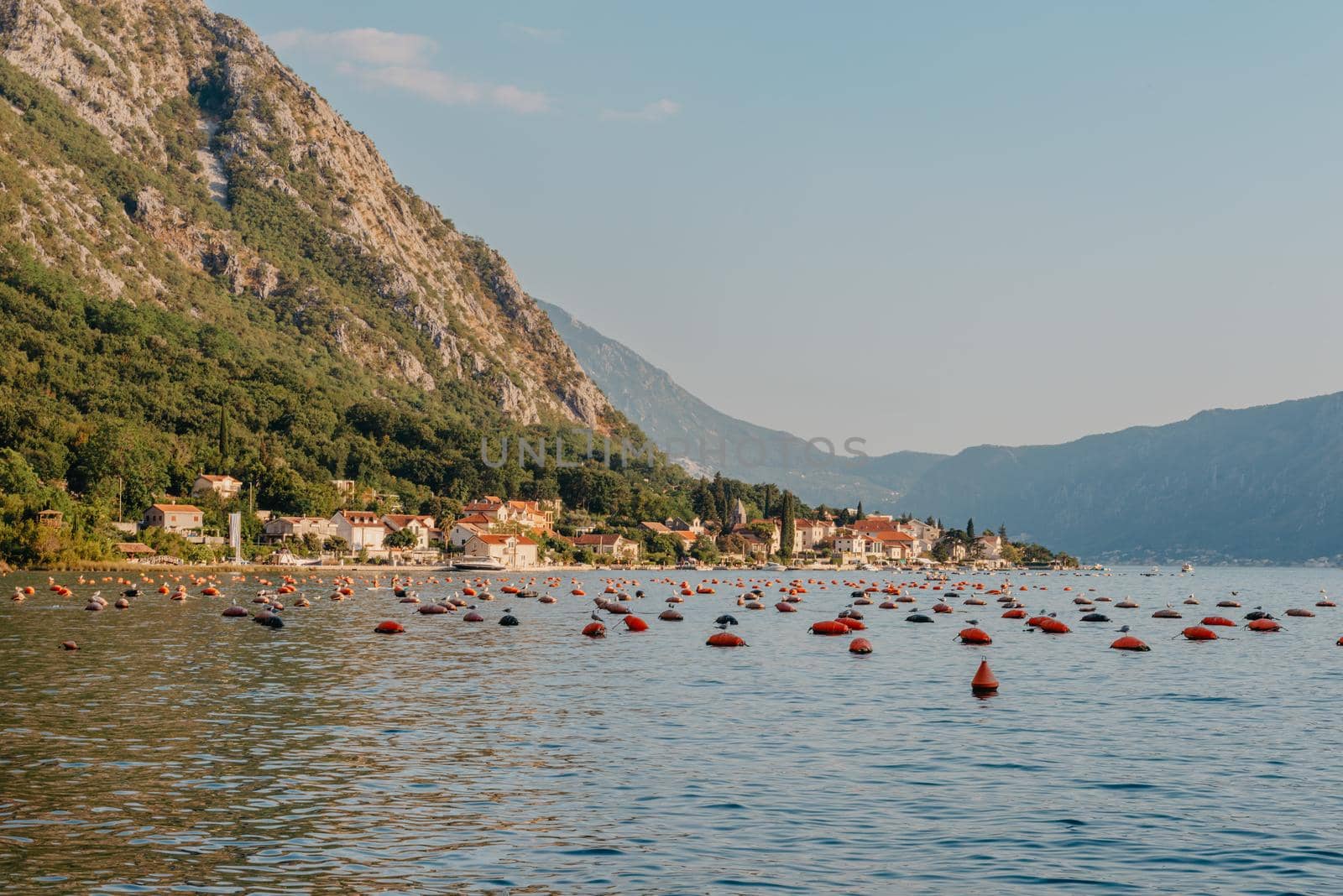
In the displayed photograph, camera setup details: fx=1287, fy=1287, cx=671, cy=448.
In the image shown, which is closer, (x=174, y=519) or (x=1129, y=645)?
(x=1129, y=645)

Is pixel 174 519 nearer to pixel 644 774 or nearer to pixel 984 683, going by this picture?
pixel 984 683

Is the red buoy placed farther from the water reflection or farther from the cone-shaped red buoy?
the cone-shaped red buoy

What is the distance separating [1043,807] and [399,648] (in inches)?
1996

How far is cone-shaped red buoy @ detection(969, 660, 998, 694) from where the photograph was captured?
196ft

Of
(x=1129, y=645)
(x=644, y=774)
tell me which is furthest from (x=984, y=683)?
(x=1129, y=645)

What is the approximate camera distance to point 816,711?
51688mm

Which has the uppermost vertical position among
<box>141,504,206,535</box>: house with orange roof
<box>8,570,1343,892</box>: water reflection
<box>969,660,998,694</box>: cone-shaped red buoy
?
<box>141,504,206,535</box>: house with orange roof

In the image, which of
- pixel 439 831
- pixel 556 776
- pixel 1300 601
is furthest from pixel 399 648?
pixel 1300 601

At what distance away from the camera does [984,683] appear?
60469 millimetres

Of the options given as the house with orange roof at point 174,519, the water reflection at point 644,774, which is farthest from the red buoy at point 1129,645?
the house with orange roof at point 174,519

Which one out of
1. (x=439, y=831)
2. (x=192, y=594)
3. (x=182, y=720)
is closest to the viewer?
(x=439, y=831)

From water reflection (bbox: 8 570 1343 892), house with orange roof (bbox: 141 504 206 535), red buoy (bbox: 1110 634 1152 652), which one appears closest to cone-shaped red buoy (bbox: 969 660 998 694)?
water reflection (bbox: 8 570 1343 892)

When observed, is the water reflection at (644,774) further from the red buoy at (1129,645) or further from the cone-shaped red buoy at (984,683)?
the red buoy at (1129,645)

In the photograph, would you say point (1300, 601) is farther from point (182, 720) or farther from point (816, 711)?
point (182, 720)
